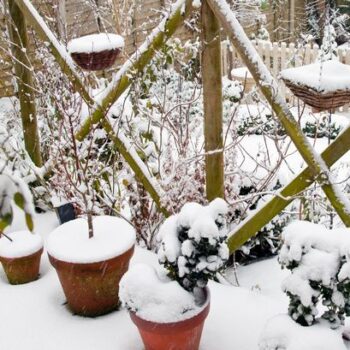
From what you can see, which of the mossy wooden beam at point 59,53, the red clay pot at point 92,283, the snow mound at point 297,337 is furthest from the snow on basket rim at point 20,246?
the snow mound at point 297,337

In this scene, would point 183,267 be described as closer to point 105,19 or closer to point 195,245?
point 195,245

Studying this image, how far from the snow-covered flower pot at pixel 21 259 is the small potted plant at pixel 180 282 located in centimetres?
105

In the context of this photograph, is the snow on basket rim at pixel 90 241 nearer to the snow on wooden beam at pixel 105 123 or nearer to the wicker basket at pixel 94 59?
the snow on wooden beam at pixel 105 123

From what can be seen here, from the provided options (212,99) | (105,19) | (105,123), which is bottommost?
(105,123)

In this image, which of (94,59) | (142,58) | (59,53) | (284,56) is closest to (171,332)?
(142,58)

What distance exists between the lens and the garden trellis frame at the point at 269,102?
250 cm

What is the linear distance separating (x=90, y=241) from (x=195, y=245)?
2.54 ft

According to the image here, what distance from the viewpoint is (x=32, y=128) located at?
4270 millimetres

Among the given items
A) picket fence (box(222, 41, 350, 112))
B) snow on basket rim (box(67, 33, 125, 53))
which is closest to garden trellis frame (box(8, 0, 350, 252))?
snow on basket rim (box(67, 33, 125, 53))

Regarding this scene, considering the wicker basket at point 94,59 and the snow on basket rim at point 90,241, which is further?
the wicker basket at point 94,59

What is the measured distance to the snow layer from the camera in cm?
252

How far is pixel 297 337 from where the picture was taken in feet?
6.77

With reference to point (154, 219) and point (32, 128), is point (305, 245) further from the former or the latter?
point (32, 128)

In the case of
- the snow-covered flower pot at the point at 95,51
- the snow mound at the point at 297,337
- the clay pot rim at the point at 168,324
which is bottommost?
the clay pot rim at the point at 168,324
